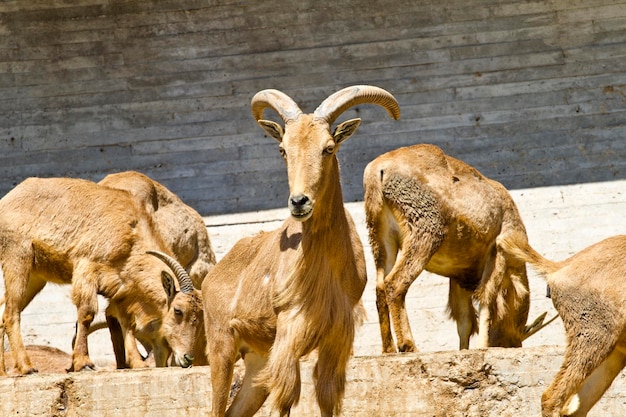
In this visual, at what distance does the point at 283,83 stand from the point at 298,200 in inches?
279

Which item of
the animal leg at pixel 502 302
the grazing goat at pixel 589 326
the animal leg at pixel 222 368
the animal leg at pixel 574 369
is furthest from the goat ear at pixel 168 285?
the animal leg at pixel 574 369

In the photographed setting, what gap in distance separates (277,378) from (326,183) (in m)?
1.33

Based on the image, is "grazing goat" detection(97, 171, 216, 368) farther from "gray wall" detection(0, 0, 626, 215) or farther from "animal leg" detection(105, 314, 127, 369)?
"gray wall" detection(0, 0, 626, 215)

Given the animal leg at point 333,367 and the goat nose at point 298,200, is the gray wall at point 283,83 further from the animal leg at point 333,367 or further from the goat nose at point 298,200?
the goat nose at point 298,200

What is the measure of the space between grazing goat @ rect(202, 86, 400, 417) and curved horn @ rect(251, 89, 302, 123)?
0.01 metres

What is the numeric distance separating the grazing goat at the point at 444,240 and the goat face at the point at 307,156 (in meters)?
2.75

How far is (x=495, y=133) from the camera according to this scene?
47.6ft

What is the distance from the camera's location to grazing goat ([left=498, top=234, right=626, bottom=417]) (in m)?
8.89

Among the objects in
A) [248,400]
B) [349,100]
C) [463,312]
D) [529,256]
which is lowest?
[463,312]

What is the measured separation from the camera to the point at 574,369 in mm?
8891

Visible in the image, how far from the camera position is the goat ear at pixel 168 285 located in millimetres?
11538

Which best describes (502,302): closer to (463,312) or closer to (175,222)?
(463,312)

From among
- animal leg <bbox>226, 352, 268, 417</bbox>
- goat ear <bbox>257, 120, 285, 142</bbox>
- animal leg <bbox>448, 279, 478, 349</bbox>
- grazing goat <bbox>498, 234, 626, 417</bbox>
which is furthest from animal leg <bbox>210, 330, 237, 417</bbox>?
animal leg <bbox>448, 279, 478, 349</bbox>

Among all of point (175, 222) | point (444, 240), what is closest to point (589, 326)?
point (444, 240)
